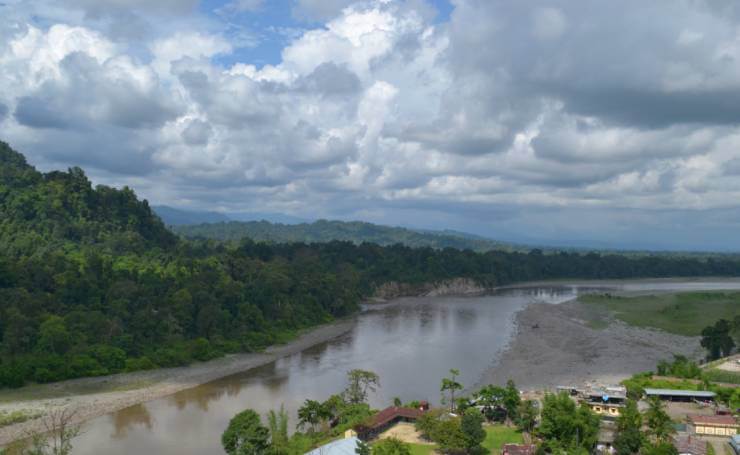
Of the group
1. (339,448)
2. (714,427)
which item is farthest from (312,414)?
(714,427)

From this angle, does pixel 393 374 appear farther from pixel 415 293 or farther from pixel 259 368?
pixel 415 293

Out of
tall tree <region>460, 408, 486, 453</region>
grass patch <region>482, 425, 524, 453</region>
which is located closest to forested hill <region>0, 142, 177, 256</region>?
grass patch <region>482, 425, 524, 453</region>

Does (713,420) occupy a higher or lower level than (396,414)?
higher

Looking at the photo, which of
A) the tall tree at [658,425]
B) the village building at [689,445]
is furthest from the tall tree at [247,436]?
the village building at [689,445]

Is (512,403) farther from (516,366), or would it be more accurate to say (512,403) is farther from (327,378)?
(516,366)

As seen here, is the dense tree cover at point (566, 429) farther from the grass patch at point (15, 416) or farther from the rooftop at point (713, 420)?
the grass patch at point (15, 416)

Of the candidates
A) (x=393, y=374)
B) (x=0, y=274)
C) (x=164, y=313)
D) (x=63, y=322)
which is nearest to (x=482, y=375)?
(x=393, y=374)
